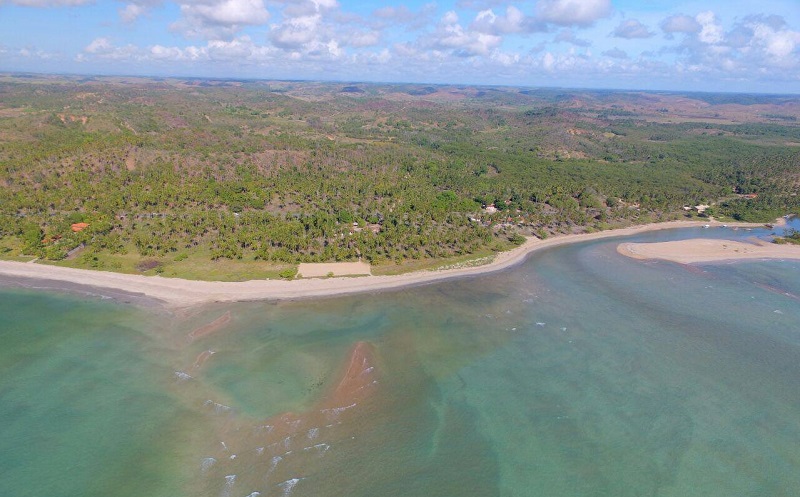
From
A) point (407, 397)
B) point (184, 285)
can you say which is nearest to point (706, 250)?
point (407, 397)

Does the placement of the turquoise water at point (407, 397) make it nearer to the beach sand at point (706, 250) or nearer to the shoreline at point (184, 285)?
the shoreline at point (184, 285)

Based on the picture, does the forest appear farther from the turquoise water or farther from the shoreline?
the turquoise water

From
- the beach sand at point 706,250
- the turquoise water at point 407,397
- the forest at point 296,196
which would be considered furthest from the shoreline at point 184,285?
the beach sand at point 706,250

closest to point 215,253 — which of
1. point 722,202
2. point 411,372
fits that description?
point 411,372

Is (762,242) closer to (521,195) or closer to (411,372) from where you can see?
(521,195)

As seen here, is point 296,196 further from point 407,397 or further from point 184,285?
point 407,397

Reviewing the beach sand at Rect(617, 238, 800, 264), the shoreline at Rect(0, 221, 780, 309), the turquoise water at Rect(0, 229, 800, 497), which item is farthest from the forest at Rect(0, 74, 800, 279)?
the turquoise water at Rect(0, 229, 800, 497)

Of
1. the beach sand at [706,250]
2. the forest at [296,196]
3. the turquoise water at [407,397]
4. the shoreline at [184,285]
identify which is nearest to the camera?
the turquoise water at [407,397]
